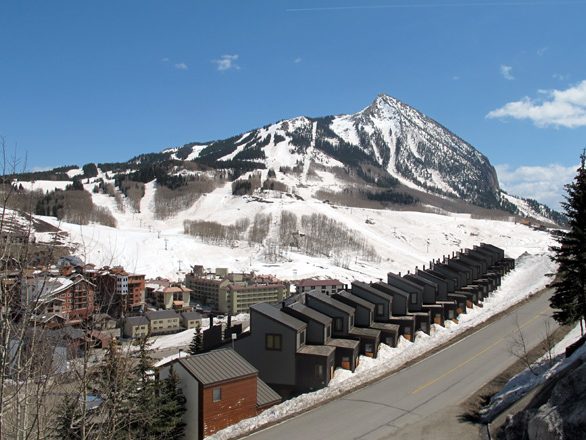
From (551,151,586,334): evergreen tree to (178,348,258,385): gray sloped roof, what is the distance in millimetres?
16762

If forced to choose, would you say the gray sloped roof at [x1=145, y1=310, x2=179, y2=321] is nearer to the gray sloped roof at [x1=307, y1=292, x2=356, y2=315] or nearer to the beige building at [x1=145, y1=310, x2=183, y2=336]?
the beige building at [x1=145, y1=310, x2=183, y2=336]

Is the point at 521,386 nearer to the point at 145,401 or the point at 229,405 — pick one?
the point at 229,405

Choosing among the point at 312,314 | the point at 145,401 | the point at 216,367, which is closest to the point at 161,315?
the point at 312,314

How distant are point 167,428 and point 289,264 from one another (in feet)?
410

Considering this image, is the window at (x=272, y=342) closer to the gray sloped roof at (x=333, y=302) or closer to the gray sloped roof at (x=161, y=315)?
the gray sloped roof at (x=333, y=302)

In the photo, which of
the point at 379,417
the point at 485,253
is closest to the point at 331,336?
the point at 379,417

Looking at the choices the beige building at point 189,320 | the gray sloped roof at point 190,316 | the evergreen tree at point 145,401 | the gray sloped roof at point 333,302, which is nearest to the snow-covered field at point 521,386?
the evergreen tree at point 145,401

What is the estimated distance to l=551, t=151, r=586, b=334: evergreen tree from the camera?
24750mm

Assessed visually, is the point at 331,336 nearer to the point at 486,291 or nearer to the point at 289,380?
the point at 289,380

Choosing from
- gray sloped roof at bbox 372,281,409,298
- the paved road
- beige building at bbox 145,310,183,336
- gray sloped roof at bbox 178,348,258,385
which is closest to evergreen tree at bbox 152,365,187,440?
gray sloped roof at bbox 178,348,258,385

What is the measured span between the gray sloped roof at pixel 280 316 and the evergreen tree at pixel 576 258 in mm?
15514

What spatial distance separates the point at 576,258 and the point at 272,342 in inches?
740

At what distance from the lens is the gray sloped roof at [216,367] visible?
2261 cm

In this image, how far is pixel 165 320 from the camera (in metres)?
83.3
